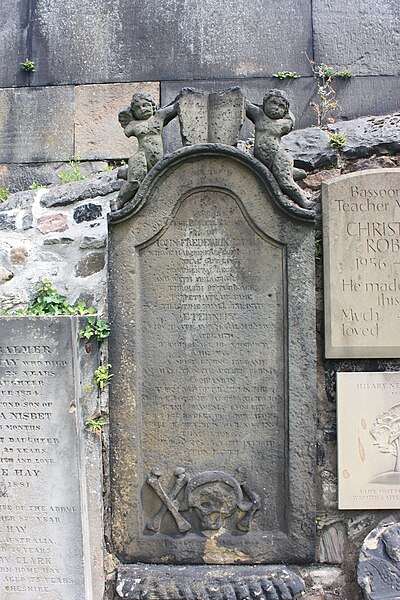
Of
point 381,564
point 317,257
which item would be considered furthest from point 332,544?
point 317,257

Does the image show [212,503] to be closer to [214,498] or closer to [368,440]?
[214,498]

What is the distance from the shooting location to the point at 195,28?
212 inches

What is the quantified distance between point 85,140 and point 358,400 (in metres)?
3.50

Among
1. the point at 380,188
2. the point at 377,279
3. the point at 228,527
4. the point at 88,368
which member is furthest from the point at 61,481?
the point at 380,188

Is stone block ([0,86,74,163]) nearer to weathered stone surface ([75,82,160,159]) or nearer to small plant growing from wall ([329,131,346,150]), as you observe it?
weathered stone surface ([75,82,160,159])

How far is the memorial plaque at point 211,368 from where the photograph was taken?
3.25m

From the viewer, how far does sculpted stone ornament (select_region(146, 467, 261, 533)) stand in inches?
126

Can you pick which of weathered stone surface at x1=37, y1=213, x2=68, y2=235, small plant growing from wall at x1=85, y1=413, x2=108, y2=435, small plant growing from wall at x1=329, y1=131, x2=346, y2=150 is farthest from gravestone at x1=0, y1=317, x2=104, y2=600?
small plant growing from wall at x1=329, y1=131, x2=346, y2=150

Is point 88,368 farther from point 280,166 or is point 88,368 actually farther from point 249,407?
point 280,166

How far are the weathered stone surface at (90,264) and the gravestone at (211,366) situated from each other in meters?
0.25

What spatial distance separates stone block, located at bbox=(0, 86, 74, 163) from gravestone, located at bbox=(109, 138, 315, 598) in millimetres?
2486

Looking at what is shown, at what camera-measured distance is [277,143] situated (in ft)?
10.9

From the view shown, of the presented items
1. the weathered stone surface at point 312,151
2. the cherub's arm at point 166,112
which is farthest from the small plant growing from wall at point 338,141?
the cherub's arm at point 166,112

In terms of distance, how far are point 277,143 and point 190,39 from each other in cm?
259
